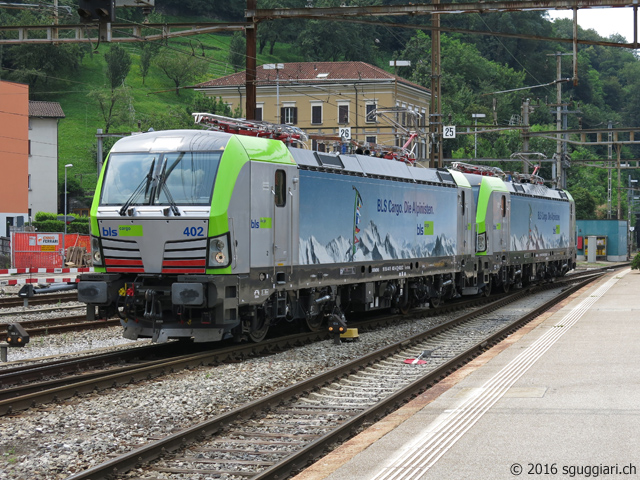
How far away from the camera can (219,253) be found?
551 inches

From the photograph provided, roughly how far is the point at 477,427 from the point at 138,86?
4311 inches

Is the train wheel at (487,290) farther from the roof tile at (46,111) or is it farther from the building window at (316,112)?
the building window at (316,112)

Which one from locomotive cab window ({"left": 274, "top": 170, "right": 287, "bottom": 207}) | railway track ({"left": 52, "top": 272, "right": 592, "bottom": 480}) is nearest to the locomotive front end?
locomotive cab window ({"left": 274, "top": 170, "right": 287, "bottom": 207})

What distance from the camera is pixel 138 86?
113312mm

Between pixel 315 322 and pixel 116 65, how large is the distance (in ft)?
303

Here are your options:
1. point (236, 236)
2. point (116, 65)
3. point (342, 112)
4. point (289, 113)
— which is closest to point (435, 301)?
point (236, 236)

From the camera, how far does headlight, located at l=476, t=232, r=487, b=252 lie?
27.3 m

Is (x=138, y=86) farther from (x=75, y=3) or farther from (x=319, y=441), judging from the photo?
(x=319, y=441)

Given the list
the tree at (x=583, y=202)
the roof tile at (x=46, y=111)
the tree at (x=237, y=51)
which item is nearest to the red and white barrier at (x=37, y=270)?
the roof tile at (x=46, y=111)

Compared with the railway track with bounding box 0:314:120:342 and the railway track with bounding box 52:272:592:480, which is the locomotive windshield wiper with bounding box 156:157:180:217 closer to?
the railway track with bounding box 52:272:592:480

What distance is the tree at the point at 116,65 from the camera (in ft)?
342

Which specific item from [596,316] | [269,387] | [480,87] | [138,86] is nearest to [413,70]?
[480,87]

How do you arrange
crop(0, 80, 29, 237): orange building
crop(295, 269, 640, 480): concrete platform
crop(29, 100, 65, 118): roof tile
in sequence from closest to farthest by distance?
1. crop(295, 269, 640, 480): concrete platform
2. crop(0, 80, 29, 237): orange building
3. crop(29, 100, 65, 118): roof tile

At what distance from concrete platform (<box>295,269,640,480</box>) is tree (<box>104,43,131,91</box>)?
3790 inches
